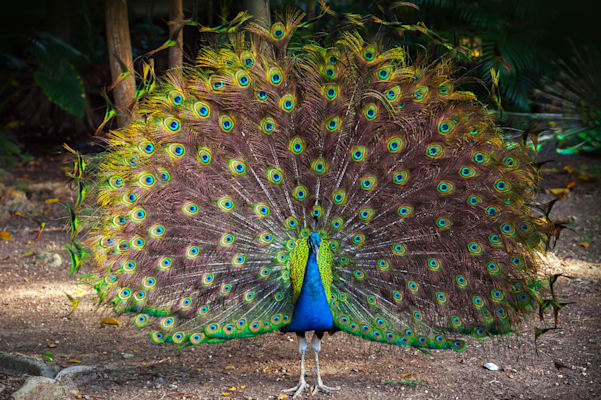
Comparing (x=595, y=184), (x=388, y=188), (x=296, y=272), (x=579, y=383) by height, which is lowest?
(x=579, y=383)

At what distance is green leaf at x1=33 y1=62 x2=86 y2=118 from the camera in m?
9.73

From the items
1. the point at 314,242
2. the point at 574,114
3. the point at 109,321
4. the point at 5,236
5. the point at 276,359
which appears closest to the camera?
the point at 314,242

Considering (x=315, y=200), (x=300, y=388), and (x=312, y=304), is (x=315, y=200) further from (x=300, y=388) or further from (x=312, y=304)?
(x=300, y=388)

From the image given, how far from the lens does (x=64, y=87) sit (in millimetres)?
10016

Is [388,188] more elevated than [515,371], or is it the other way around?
[388,188]

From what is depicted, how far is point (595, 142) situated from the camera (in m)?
9.46

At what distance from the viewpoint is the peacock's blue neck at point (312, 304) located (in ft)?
13.8

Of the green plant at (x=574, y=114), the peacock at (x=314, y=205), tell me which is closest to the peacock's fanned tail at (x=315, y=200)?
the peacock at (x=314, y=205)

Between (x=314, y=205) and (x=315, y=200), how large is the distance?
0.12 ft

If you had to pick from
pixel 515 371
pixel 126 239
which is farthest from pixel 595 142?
pixel 126 239

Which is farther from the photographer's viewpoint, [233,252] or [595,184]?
[595,184]

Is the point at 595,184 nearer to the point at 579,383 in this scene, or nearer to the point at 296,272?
the point at 579,383

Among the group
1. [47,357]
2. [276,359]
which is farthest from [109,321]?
[276,359]

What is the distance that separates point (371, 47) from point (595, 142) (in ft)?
21.5
